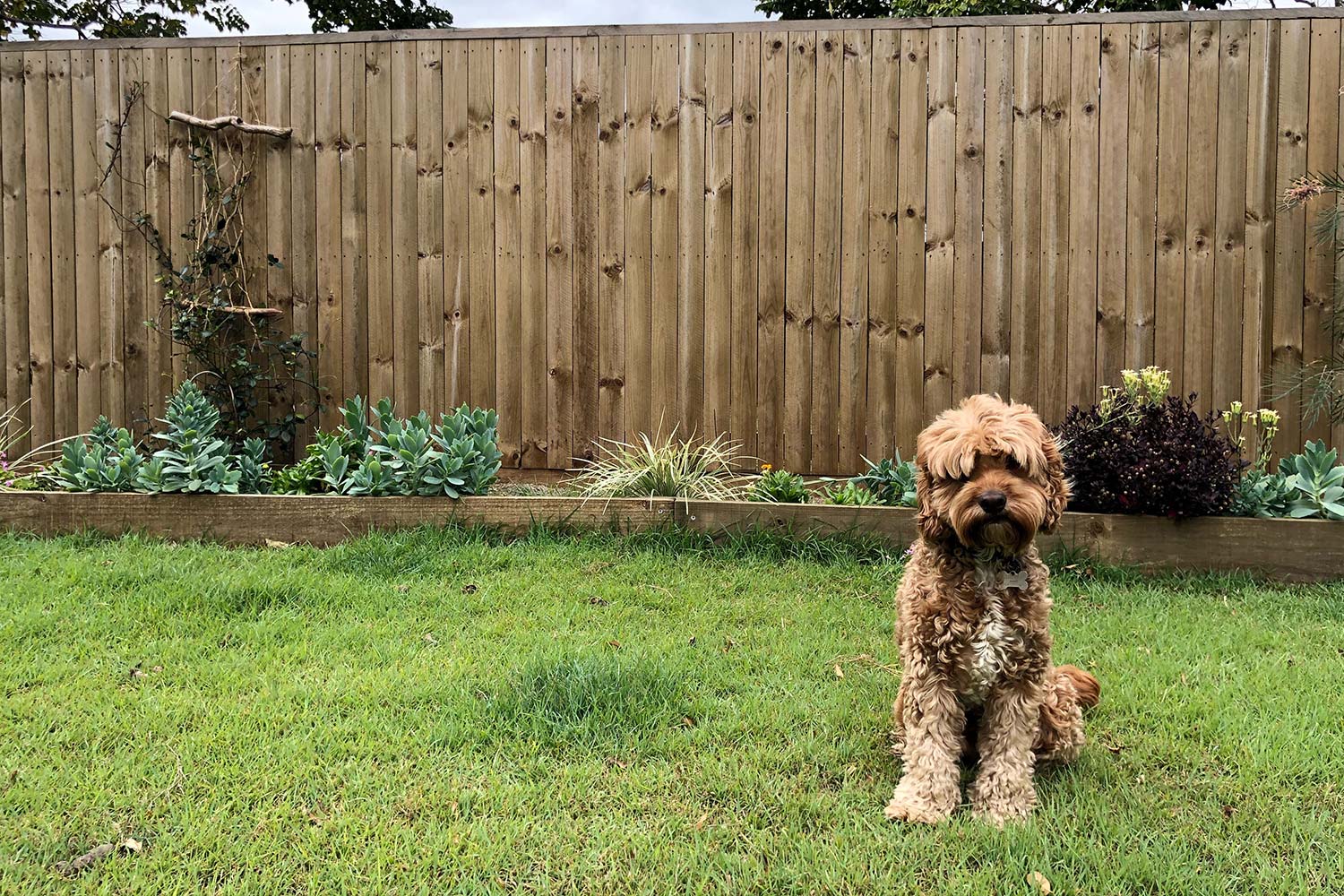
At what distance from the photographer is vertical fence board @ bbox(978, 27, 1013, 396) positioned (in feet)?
16.1

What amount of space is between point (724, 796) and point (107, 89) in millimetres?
5810

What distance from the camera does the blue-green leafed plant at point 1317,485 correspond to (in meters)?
4.05

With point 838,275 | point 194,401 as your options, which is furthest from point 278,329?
point 838,275

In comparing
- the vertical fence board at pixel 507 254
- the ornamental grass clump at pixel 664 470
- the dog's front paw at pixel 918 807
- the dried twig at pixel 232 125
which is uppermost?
the dried twig at pixel 232 125

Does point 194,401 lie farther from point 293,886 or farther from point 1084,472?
point 1084,472

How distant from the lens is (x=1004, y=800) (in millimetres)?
2053

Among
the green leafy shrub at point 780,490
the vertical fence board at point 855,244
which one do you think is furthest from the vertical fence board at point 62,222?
the vertical fence board at point 855,244

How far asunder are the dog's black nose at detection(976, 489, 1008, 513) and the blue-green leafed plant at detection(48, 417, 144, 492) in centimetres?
437

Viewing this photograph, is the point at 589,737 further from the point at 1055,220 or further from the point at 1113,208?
the point at 1113,208

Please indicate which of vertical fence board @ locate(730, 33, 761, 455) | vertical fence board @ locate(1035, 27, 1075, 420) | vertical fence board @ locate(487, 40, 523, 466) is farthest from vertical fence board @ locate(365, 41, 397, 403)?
vertical fence board @ locate(1035, 27, 1075, 420)

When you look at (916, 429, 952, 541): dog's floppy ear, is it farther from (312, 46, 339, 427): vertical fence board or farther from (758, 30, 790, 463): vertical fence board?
(312, 46, 339, 427): vertical fence board

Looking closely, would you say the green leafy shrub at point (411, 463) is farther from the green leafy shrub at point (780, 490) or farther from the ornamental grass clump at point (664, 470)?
the green leafy shrub at point (780, 490)

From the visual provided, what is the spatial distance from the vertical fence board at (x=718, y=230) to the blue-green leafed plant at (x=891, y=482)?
0.94 m

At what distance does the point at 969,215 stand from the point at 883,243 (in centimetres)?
51
